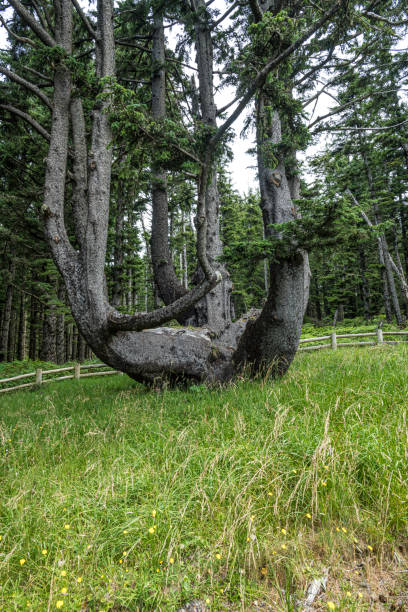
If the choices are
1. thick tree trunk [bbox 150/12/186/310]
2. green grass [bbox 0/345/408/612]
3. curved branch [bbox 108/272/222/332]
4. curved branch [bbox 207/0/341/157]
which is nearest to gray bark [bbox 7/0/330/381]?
curved branch [bbox 108/272/222/332]

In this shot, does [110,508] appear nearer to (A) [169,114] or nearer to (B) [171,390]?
(B) [171,390]

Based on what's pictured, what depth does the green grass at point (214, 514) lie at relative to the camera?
151cm

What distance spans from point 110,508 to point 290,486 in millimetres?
1302

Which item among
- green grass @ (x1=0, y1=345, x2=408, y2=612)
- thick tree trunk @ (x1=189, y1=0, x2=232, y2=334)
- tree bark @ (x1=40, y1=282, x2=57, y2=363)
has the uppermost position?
thick tree trunk @ (x1=189, y1=0, x2=232, y2=334)

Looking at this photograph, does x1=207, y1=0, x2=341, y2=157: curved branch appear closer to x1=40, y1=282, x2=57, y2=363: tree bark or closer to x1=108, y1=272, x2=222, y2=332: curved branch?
x1=108, y1=272, x2=222, y2=332: curved branch

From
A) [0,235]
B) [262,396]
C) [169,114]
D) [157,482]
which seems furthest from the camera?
[0,235]

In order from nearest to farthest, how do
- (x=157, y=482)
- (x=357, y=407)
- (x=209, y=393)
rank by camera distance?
(x=157, y=482)
(x=357, y=407)
(x=209, y=393)

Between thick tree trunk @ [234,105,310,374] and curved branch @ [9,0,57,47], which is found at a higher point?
curved branch @ [9,0,57,47]

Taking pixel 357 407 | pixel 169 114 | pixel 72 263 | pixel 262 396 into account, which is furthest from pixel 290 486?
pixel 169 114

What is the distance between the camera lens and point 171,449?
8.32 feet

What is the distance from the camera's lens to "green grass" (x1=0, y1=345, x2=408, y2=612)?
59.4 inches

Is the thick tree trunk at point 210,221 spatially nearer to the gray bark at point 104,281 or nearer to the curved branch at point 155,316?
the gray bark at point 104,281

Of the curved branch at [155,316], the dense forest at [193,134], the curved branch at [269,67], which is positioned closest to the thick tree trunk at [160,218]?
the dense forest at [193,134]

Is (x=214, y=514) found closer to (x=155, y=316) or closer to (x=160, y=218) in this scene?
(x=155, y=316)
